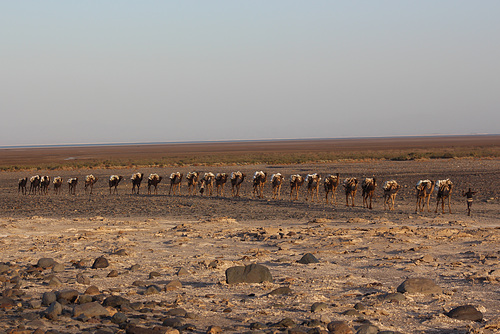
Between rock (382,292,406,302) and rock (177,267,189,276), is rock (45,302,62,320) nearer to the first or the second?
rock (177,267,189,276)

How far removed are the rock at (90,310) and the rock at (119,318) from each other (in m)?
0.34

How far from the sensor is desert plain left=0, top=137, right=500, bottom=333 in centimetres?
767

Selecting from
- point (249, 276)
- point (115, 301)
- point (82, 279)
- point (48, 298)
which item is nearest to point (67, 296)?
point (48, 298)

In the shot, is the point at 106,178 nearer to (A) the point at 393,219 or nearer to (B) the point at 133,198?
(B) the point at 133,198

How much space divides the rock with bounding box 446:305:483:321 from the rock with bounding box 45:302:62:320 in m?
5.69

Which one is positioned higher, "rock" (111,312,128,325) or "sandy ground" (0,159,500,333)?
"rock" (111,312,128,325)

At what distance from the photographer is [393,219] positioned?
20875 millimetres

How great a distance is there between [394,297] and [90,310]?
4725mm

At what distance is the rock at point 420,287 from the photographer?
8992mm

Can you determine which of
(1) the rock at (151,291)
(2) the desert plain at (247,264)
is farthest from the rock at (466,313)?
(1) the rock at (151,291)

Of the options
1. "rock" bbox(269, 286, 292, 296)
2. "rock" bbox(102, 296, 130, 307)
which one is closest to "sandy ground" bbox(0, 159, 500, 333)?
"rock" bbox(269, 286, 292, 296)

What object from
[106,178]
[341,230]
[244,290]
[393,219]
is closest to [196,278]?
[244,290]

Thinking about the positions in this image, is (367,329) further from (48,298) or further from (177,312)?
(48,298)

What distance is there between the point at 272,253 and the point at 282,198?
56.6 ft
